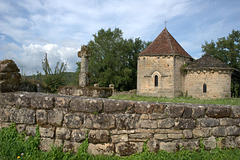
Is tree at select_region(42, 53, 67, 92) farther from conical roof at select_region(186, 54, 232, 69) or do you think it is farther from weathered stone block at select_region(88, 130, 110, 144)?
conical roof at select_region(186, 54, 232, 69)

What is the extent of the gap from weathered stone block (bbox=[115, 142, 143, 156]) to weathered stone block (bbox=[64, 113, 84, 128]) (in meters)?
0.78

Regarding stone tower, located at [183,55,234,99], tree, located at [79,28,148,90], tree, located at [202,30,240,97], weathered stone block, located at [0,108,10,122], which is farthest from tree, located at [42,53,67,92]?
tree, located at [202,30,240,97]

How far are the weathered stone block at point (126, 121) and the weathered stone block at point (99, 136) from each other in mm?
247

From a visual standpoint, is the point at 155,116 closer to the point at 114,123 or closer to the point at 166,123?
the point at 166,123

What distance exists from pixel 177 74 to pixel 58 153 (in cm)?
1873

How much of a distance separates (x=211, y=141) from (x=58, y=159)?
2.80m

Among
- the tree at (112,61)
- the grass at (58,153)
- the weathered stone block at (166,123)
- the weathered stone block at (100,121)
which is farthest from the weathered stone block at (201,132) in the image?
the tree at (112,61)

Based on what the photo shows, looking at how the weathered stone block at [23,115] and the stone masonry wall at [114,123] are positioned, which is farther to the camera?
the weathered stone block at [23,115]

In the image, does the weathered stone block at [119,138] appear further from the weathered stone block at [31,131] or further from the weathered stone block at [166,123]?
the weathered stone block at [31,131]

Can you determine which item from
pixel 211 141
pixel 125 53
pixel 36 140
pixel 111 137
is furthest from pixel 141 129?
pixel 125 53

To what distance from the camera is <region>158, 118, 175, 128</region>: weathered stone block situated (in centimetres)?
307

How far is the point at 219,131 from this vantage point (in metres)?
3.28

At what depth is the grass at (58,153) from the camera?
2865 millimetres

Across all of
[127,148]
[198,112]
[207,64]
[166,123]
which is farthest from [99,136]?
[207,64]
